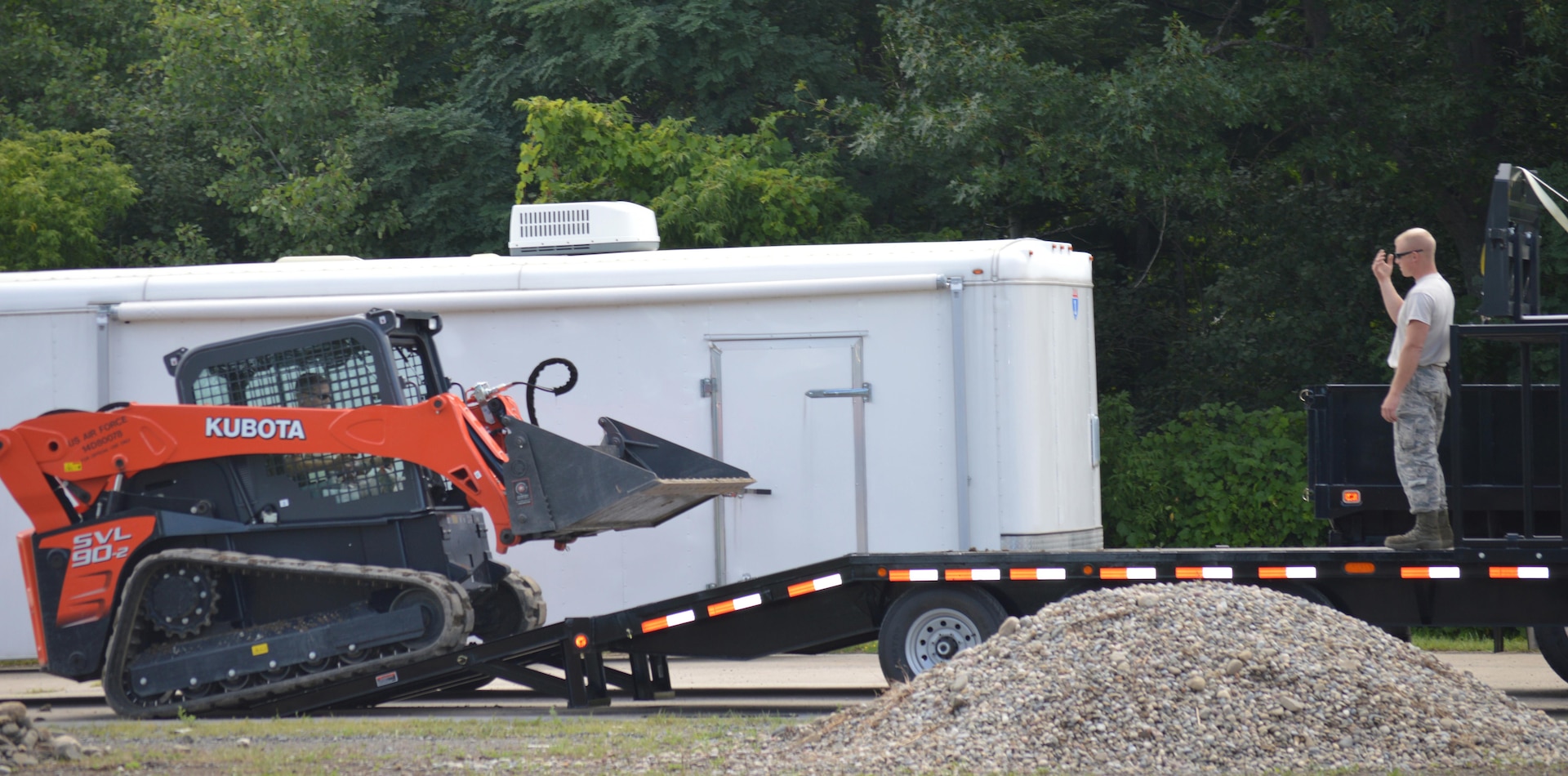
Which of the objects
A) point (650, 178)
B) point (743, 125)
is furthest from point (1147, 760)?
point (743, 125)

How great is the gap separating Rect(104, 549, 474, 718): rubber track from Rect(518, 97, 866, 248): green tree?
6.99m

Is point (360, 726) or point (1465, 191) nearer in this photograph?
point (360, 726)

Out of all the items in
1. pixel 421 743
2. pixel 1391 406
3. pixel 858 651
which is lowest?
pixel 858 651

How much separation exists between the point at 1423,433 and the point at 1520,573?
80cm

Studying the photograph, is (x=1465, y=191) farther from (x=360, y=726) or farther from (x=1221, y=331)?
(x=360, y=726)

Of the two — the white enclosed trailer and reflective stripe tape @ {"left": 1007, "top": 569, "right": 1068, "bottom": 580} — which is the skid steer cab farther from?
reflective stripe tape @ {"left": 1007, "top": 569, "right": 1068, "bottom": 580}

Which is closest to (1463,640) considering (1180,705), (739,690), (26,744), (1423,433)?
(1423,433)

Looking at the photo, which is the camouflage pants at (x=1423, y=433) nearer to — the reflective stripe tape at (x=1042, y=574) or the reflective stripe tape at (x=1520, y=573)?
the reflective stripe tape at (x=1520, y=573)

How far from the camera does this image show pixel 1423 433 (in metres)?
7.56

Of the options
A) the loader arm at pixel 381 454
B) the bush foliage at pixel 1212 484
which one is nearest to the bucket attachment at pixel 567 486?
the loader arm at pixel 381 454

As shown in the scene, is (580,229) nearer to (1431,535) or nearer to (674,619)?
(674,619)

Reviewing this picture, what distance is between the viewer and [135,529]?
8.07 meters

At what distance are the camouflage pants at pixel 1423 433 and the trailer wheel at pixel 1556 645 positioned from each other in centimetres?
181

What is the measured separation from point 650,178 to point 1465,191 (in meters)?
7.70
